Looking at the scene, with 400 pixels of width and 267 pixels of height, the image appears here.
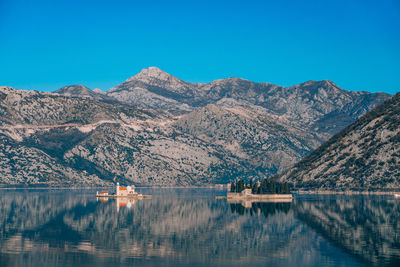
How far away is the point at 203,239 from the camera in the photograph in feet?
419

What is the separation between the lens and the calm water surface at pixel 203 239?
100312mm

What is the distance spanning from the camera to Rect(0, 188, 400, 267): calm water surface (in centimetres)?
10031

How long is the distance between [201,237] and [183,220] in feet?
137

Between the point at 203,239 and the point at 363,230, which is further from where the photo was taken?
the point at 363,230

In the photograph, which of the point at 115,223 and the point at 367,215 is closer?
the point at 115,223

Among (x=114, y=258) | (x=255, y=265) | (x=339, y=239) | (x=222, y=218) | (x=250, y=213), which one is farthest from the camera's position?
(x=250, y=213)

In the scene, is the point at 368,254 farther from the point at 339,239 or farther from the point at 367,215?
the point at 367,215

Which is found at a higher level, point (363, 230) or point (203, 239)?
point (363, 230)

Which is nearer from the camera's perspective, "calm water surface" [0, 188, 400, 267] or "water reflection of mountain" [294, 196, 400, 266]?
"calm water surface" [0, 188, 400, 267]

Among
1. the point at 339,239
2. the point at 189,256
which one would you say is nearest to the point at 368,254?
the point at 339,239

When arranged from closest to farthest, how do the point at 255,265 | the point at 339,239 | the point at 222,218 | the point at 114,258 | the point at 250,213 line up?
1. the point at 255,265
2. the point at 114,258
3. the point at 339,239
4. the point at 222,218
5. the point at 250,213

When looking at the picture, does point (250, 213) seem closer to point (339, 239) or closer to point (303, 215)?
point (303, 215)

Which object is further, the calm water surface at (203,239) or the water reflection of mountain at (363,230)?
the water reflection of mountain at (363,230)

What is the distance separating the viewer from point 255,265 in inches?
3730
